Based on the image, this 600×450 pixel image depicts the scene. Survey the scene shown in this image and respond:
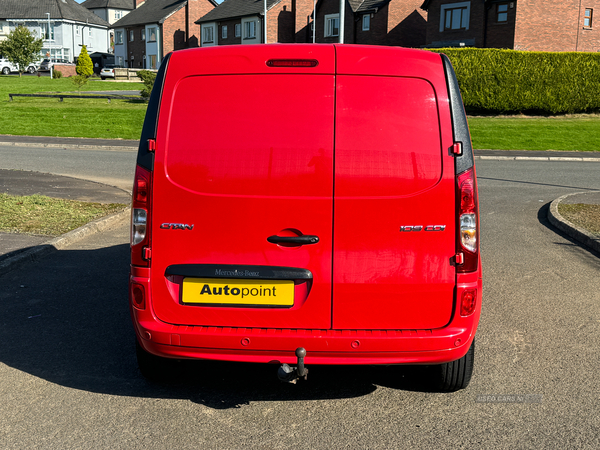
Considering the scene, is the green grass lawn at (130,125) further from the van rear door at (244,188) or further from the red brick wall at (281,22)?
the red brick wall at (281,22)

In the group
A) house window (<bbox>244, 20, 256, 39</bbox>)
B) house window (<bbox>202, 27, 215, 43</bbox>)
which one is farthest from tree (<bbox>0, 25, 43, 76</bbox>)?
house window (<bbox>244, 20, 256, 39</bbox>)

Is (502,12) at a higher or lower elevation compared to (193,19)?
lower

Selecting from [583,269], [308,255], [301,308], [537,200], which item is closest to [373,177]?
[308,255]

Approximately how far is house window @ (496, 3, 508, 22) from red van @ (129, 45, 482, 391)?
43.1 m

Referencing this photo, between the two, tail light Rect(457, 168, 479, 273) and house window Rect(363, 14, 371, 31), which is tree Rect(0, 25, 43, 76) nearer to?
house window Rect(363, 14, 371, 31)

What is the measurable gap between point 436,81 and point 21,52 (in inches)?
2790

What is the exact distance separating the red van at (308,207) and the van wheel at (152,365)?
0.43 meters

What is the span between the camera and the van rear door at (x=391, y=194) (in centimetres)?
336

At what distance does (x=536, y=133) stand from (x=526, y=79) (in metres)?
6.70

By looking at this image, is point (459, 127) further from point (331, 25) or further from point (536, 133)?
point (331, 25)

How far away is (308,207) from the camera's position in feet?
11.1

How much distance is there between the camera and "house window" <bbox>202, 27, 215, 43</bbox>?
74113mm

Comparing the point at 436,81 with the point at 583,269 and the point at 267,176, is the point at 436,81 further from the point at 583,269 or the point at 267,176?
the point at 583,269

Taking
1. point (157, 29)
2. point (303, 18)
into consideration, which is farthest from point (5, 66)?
point (303, 18)
